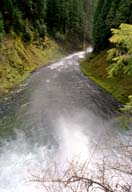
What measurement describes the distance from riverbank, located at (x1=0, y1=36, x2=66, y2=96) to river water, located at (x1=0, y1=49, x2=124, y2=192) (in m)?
1.64

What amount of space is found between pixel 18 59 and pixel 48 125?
17.6 metres

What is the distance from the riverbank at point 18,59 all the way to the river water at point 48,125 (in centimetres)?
164

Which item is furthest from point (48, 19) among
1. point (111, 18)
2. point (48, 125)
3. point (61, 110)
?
point (48, 125)

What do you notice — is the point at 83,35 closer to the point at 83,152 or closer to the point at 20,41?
the point at 20,41

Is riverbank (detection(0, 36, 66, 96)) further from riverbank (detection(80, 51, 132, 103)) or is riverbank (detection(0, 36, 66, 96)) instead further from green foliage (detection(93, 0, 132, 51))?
green foliage (detection(93, 0, 132, 51))

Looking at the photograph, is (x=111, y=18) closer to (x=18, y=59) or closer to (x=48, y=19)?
(x=18, y=59)

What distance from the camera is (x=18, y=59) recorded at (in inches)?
1268

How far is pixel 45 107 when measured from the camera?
1941cm

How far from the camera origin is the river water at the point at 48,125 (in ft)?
38.0

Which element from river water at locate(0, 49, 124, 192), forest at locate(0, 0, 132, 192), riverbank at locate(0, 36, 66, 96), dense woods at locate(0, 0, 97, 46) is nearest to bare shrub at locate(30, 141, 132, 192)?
forest at locate(0, 0, 132, 192)

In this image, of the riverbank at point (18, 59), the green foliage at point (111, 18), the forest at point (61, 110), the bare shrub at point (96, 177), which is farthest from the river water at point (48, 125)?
the green foliage at point (111, 18)

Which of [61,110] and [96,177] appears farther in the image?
[61,110]

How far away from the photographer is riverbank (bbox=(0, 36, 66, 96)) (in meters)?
26.7

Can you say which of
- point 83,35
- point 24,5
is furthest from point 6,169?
point 83,35
